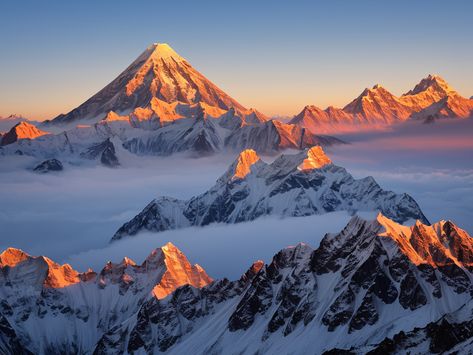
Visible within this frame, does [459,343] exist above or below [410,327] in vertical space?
above

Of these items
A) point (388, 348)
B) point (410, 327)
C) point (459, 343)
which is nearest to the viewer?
point (459, 343)

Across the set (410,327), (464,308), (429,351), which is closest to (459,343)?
(429,351)

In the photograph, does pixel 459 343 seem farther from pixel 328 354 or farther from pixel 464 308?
pixel 328 354

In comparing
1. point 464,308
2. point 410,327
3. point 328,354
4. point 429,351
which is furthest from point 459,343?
point 410,327

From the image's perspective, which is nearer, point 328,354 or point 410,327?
point 328,354

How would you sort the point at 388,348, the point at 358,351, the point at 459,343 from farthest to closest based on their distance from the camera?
the point at 358,351, the point at 388,348, the point at 459,343

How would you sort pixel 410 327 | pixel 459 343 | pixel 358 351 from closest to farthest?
pixel 459 343 → pixel 358 351 → pixel 410 327

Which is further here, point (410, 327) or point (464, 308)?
point (410, 327)

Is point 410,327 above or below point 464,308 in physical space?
below
